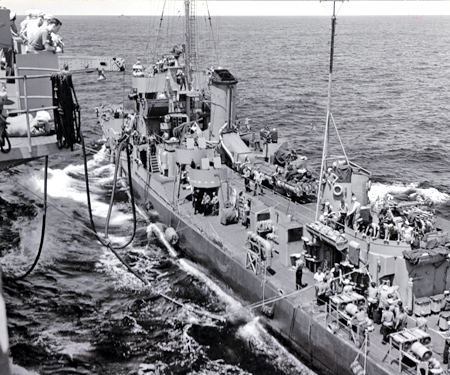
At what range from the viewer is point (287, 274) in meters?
18.8

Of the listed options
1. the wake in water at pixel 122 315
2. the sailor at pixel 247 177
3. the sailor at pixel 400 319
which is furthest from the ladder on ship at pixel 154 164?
the sailor at pixel 400 319

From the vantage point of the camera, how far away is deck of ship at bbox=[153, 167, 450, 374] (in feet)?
46.3

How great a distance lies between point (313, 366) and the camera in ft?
52.3

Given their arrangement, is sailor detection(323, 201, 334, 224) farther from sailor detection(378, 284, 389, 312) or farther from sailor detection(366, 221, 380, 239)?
sailor detection(378, 284, 389, 312)

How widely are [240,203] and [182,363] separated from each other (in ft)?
27.0

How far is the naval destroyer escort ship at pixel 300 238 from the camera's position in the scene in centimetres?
1476

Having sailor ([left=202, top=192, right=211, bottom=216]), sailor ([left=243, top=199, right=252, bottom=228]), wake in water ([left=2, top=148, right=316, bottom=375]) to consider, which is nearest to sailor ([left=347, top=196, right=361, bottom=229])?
wake in water ([left=2, top=148, right=316, bottom=375])

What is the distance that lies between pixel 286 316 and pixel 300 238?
11.0 ft

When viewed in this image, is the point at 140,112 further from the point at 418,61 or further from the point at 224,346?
the point at 418,61

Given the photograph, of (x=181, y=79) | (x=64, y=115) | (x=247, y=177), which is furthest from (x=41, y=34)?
(x=181, y=79)

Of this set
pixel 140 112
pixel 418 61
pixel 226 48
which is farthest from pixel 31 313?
pixel 226 48

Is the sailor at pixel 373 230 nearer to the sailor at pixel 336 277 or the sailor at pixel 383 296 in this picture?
the sailor at pixel 336 277

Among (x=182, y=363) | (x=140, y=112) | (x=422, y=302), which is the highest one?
(x=140, y=112)

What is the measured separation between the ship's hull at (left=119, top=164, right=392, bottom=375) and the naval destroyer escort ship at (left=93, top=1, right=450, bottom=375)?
0.12 ft
